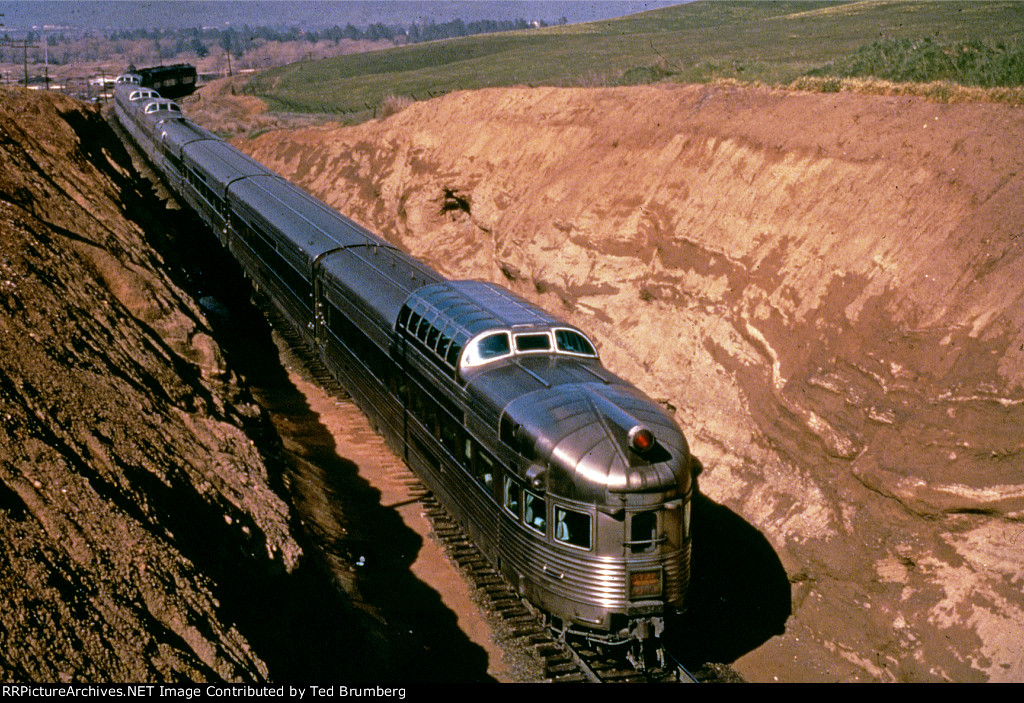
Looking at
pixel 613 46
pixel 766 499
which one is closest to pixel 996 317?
pixel 766 499

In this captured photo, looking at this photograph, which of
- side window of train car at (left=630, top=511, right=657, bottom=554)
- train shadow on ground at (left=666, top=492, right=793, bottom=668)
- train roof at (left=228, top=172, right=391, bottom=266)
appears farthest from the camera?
train roof at (left=228, top=172, right=391, bottom=266)

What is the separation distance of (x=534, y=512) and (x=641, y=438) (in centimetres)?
182

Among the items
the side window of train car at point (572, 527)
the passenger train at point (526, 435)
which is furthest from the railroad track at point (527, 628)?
the side window of train car at point (572, 527)

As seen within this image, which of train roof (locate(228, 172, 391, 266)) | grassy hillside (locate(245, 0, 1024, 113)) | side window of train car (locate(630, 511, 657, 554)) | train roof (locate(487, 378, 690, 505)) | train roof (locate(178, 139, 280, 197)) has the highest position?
grassy hillside (locate(245, 0, 1024, 113))

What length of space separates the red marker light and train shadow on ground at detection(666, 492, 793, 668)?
399 centimetres

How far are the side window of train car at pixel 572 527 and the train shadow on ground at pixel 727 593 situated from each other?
3.47 meters

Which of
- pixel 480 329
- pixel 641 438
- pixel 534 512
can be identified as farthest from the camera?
pixel 480 329

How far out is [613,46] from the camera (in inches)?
2741

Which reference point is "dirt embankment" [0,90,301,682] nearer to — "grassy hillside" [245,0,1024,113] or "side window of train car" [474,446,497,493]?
"side window of train car" [474,446,497,493]

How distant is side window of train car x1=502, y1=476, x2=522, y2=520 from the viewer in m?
10.9

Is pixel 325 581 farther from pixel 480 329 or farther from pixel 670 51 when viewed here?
pixel 670 51

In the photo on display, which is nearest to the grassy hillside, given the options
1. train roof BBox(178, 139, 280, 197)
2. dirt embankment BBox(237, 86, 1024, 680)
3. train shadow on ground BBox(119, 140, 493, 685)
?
dirt embankment BBox(237, 86, 1024, 680)

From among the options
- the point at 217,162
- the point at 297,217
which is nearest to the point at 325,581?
the point at 297,217

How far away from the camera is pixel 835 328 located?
14648 mm
